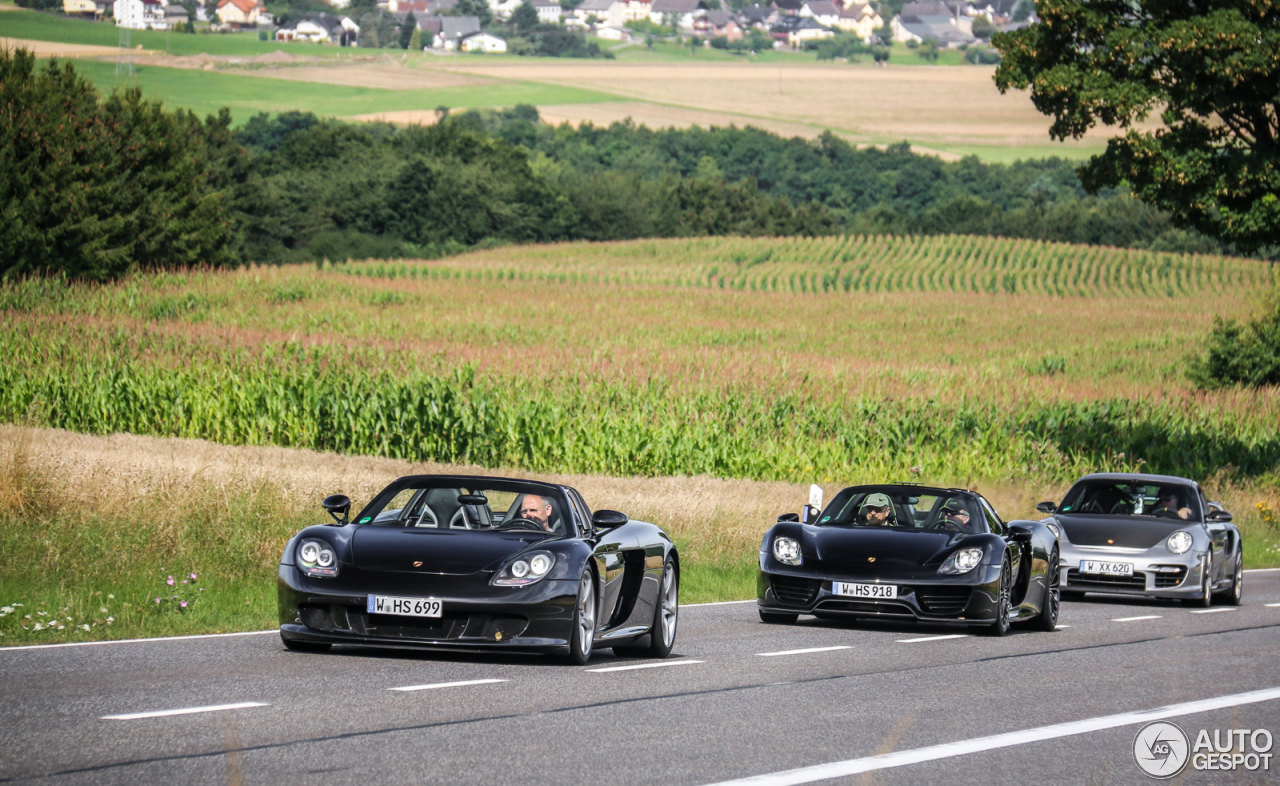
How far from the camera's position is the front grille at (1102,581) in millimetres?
17938

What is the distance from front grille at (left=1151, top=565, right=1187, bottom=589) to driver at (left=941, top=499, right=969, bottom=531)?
177 inches

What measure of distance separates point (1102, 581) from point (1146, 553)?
0.57 m

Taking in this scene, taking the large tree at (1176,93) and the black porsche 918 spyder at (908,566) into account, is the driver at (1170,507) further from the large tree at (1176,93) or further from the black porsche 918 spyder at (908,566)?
the large tree at (1176,93)

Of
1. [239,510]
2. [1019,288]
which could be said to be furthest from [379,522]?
[1019,288]

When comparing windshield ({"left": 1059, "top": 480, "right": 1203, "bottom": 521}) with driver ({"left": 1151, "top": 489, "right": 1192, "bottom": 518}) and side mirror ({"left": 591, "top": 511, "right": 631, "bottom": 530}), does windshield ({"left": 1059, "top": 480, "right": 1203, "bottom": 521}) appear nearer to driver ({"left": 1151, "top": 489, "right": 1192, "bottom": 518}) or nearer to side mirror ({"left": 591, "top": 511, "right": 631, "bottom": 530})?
driver ({"left": 1151, "top": 489, "right": 1192, "bottom": 518})

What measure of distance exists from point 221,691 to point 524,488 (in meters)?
2.81

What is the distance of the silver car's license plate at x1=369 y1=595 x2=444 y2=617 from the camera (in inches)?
388

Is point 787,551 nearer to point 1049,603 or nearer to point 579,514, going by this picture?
point 1049,603

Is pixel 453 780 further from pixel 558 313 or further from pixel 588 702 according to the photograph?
pixel 558 313

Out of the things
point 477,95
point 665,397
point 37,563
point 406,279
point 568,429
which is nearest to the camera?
point 37,563

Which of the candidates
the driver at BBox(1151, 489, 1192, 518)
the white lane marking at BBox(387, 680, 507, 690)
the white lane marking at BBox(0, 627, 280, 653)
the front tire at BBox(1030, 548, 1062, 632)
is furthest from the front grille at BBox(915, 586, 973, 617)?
the driver at BBox(1151, 489, 1192, 518)

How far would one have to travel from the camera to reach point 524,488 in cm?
1100

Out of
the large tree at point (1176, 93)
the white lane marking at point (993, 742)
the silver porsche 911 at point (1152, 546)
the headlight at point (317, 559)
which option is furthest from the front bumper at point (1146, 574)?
the large tree at point (1176, 93)

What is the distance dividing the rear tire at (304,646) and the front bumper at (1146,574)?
31.8 ft
